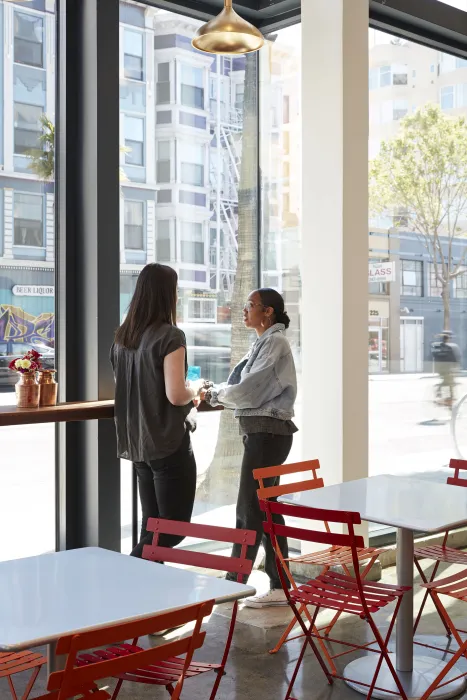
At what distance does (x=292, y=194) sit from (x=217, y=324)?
1113 mm

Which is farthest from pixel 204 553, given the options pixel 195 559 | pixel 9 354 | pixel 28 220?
pixel 28 220

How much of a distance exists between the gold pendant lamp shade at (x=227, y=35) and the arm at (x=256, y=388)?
5.71 feet

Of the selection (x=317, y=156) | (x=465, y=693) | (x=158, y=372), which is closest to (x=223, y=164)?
(x=317, y=156)

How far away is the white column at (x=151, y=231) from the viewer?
18.6ft

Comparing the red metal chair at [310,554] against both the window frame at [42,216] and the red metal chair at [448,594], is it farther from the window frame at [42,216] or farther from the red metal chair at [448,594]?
the window frame at [42,216]

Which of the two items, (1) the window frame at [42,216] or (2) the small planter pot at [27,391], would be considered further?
(1) the window frame at [42,216]

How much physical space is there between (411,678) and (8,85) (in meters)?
3.76

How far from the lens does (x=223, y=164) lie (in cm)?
620

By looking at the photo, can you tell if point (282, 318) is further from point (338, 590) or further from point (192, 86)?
point (338, 590)

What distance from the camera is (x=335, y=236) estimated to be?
5590 mm

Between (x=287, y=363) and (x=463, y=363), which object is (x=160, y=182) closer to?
(x=287, y=363)

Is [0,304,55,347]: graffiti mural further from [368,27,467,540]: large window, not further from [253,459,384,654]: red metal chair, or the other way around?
[368,27,467,540]: large window

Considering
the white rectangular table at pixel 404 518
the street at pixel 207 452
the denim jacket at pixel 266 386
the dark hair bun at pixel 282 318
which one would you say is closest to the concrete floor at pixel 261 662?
the white rectangular table at pixel 404 518

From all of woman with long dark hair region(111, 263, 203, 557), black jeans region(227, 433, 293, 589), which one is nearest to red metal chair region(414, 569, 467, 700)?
black jeans region(227, 433, 293, 589)
